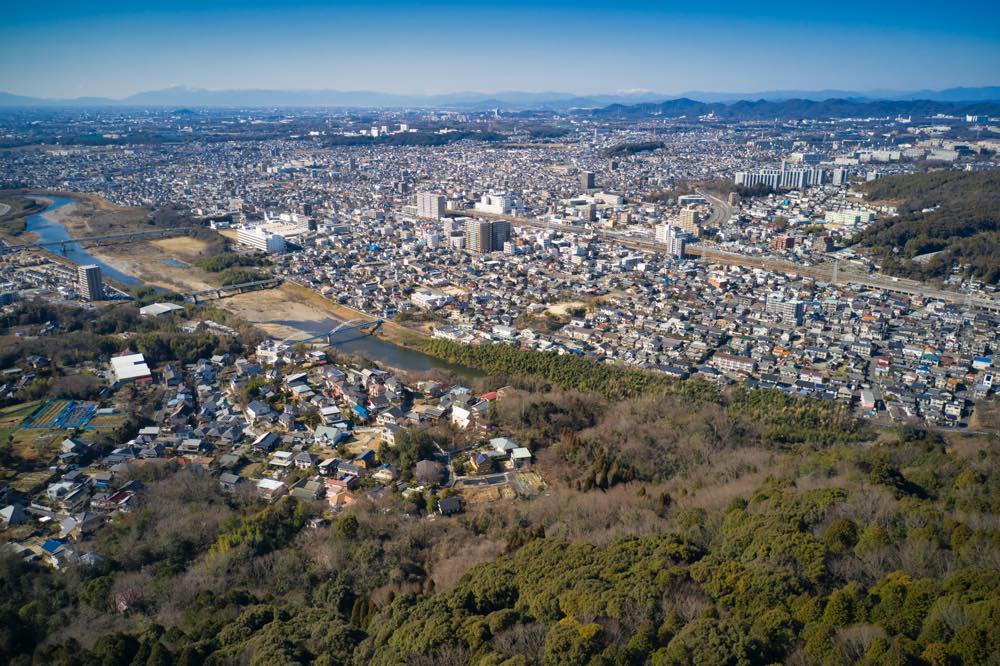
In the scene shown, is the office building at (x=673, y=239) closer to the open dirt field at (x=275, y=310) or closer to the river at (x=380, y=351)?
the river at (x=380, y=351)

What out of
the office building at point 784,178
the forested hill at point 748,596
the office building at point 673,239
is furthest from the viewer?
the office building at point 784,178

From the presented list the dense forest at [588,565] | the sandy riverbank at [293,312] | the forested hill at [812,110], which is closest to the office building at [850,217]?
the dense forest at [588,565]

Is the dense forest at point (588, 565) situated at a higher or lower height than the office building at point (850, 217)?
lower

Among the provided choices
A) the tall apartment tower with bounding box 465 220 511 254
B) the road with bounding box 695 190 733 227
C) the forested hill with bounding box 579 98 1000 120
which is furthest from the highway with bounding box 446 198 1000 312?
the forested hill with bounding box 579 98 1000 120

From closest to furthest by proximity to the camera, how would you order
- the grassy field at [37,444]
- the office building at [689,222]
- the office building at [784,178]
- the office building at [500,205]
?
the grassy field at [37,444] → the office building at [689,222] → the office building at [500,205] → the office building at [784,178]

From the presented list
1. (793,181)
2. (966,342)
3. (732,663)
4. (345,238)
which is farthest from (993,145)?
(732,663)

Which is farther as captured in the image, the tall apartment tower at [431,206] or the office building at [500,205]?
the office building at [500,205]
